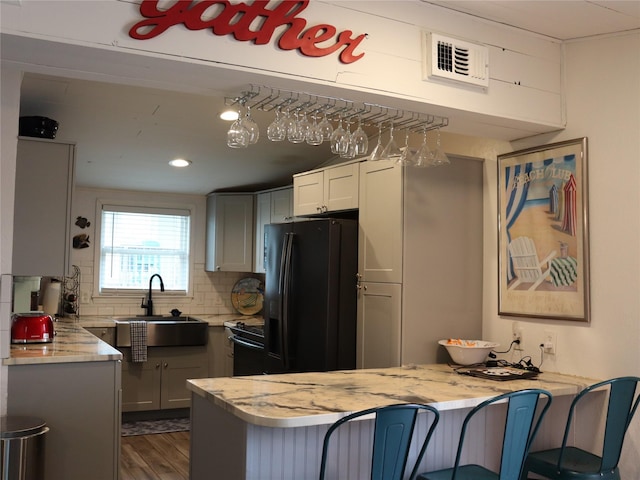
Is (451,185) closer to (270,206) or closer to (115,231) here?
(270,206)

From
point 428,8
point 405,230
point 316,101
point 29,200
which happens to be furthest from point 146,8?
point 405,230

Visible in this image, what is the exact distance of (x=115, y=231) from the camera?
6227 millimetres

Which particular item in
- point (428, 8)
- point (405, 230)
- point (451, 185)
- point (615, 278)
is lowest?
point (615, 278)

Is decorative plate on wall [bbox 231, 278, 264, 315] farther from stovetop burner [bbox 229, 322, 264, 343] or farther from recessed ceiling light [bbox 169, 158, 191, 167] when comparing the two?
recessed ceiling light [bbox 169, 158, 191, 167]

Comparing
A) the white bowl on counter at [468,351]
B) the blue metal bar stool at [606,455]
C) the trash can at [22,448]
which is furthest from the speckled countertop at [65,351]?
the blue metal bar stool at [606,455]

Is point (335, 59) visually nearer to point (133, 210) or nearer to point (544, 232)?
point (544, 232)

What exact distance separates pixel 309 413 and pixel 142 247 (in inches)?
181

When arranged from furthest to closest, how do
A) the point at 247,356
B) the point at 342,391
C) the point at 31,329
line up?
the point at 247,356
the point at 31,329
the point at 342,391

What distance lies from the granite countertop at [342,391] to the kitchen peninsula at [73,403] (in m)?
0.76

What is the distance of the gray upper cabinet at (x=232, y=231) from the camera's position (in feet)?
20.3

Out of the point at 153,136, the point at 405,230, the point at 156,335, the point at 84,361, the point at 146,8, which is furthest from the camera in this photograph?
the point at 156,335

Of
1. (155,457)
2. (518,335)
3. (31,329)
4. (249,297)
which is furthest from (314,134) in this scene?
(249,297)

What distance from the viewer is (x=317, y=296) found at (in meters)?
3.76

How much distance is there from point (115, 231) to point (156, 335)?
1.31m
